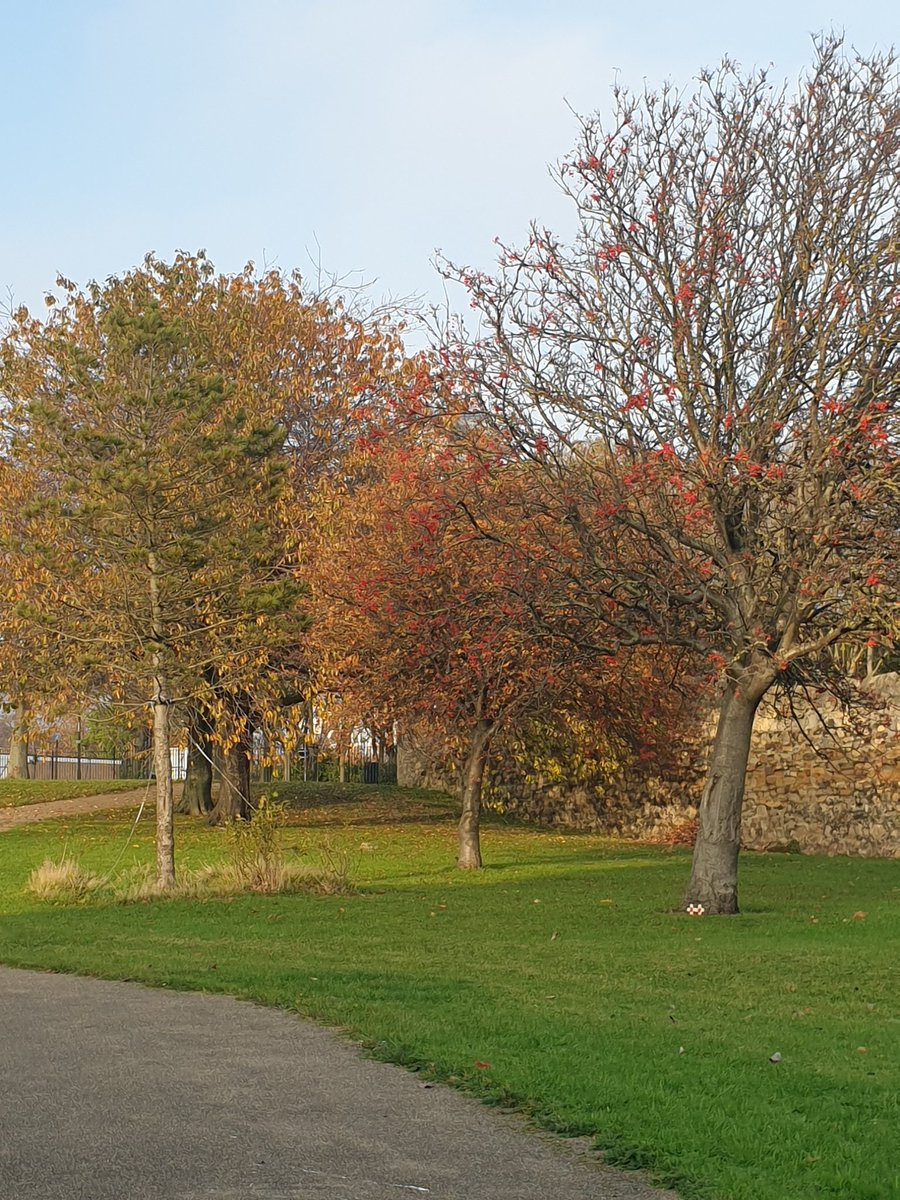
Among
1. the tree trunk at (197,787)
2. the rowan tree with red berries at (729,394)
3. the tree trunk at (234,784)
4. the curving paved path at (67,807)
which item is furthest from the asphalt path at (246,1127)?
the tree trunk at (197,787)

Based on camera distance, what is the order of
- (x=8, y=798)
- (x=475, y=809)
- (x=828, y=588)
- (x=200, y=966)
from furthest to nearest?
(x=8, y=798), (x=475, y=809), (x=828, y=588), (x=200, y=966)

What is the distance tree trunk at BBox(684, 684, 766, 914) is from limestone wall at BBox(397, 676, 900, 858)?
6.14 meters

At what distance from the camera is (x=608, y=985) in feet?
35.8

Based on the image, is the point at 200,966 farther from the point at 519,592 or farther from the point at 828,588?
the point at 828,588

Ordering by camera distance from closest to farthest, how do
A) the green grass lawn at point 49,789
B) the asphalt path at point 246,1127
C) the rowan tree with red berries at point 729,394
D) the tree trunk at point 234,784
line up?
the asphalt path at point 246,1127 < the rowan tree with red berries at point 729,394 < the tree trunk at point 234,784 < the green grass lawn at point 49,789

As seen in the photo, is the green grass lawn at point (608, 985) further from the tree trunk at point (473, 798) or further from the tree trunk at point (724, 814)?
the tree trunk at point (724, 814)

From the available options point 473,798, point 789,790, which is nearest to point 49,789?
point 473,798

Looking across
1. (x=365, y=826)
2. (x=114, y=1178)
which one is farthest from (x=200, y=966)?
(x=365, y=826)

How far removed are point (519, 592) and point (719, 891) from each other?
426 centimetres

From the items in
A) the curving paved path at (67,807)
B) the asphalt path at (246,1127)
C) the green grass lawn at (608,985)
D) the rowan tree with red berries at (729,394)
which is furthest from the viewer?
the curving paved path at (67,807)

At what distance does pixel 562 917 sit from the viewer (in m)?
16.3

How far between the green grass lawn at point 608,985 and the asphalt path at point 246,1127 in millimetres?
Answer: 349

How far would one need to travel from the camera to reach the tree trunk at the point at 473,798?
23.1 meters

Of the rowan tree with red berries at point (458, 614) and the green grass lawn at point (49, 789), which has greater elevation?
the rowan tree with red berries at point (458, 614)
